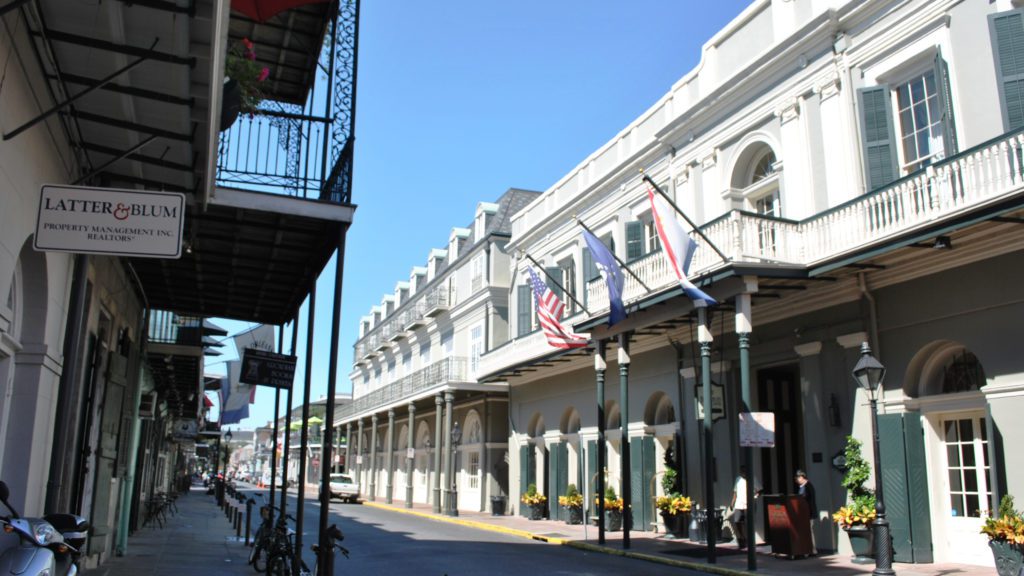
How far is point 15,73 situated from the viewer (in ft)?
18.0

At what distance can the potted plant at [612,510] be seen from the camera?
66.7 feet

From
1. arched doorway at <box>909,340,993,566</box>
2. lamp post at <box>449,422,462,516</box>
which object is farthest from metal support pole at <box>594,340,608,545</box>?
lamp post at <box>449,422,462,516</box>

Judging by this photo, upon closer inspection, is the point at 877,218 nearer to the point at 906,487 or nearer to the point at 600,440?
the point at 906,487

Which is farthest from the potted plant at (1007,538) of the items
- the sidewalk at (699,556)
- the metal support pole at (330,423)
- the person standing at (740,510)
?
the metal support pole at (330,423)

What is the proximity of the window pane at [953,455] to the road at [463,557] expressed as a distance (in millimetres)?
4580

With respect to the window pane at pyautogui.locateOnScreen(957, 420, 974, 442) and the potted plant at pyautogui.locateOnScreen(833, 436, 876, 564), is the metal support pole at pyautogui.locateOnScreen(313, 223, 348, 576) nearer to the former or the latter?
the potted plant at pyautogui.locateOnScreen(833, 436, 876, 564)

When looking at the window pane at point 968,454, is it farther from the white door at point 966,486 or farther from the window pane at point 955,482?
the window pane at point 955,482

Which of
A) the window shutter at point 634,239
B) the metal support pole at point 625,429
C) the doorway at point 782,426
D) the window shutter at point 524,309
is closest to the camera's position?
the metal support pole at point 625,429

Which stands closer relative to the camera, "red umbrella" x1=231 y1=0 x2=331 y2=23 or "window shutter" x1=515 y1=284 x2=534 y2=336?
"red umbrella" x1=231 y1=0 x2=331 y2=23

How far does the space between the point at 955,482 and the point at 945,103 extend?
6.02 metres

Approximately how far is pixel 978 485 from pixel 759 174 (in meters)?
8.09

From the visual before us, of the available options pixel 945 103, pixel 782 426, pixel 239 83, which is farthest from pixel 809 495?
pixel 239 83

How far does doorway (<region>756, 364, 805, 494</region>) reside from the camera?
17.7 metres

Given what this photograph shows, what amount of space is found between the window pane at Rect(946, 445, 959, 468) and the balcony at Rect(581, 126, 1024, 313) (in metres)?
3.47
